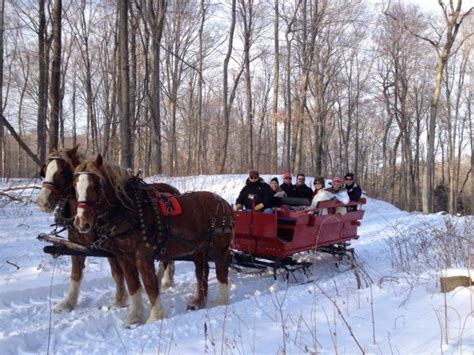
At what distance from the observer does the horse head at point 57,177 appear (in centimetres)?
466

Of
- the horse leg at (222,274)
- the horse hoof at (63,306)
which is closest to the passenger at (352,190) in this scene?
the horse leg at (222,274)

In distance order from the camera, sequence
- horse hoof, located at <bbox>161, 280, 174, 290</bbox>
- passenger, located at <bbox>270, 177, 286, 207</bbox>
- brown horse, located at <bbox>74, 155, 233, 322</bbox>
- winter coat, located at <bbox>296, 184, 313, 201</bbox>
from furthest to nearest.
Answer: winter coat, located at <bbox>296, 184, 313, 201</bbox> < passenger, located at <bbox>270, 177, 286, 207</bbox> < horse hoof, located at <bbox>161, 280, 174, 290</bbox> < brown horse, located at <bbox>74, 155, 233, 322</bbox>

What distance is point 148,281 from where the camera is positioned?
4.79m

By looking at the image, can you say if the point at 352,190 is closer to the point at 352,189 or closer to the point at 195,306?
the point at 352,189

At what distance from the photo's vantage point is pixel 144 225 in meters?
4.85

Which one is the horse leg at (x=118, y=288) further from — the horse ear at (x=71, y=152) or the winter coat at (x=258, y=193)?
the winter coat at (x=258, y=193)

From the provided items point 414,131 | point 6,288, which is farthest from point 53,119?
point 414,131

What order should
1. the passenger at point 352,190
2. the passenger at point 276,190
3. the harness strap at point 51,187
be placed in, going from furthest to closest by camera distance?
the passenger at point 352,190 → the passenger at point 276,190 → the harness strap at point 51,187

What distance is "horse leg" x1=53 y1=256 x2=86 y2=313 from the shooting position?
5.25 meters

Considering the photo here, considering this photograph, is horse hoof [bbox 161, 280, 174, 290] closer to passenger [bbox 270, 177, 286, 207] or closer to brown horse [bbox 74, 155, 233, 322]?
brown horse [bbox 74, 155, 233, 322]

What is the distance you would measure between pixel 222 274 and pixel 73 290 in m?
1.78

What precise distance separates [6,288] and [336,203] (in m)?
5.24

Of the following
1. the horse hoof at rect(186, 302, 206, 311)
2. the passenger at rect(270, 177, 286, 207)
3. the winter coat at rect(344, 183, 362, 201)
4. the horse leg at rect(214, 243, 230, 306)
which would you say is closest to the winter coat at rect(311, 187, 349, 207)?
the passenger at rect(270, 177, 286, 207)

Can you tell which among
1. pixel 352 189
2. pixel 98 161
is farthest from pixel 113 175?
pixel 352 189
